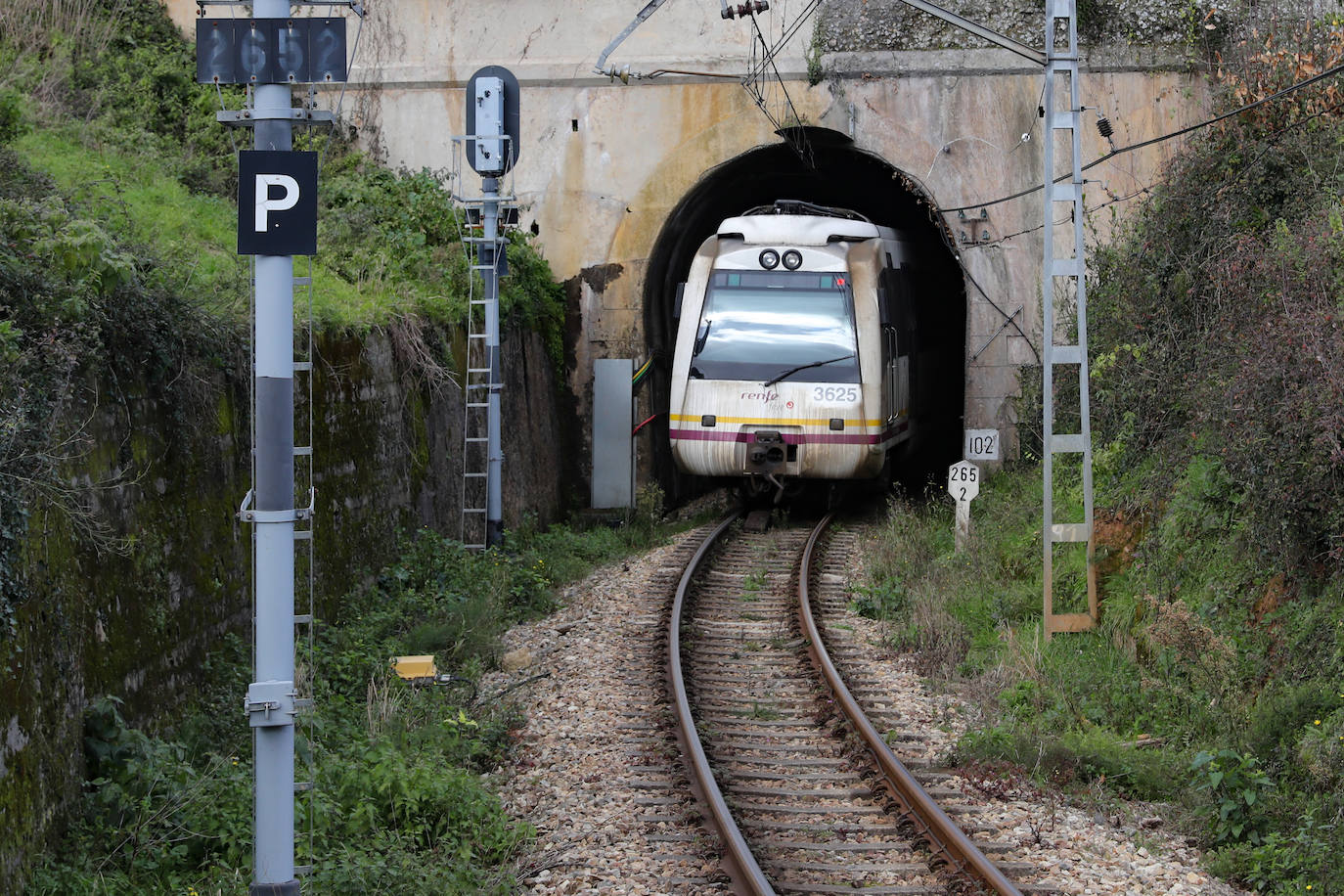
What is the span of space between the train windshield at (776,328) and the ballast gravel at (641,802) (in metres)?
5.26

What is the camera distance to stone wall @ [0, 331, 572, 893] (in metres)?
5.64

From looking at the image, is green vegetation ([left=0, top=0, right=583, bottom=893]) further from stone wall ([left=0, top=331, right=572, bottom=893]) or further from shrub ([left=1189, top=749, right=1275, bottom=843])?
shrub ([left=1189, top=749, right=1275, bottom=843])

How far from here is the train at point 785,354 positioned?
15781mm

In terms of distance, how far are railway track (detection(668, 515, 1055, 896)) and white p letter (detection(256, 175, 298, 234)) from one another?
3455 millimetres

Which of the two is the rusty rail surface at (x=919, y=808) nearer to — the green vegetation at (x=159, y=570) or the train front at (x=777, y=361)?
the green vegetation at (x=159, y=570)

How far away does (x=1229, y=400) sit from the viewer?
350 inches

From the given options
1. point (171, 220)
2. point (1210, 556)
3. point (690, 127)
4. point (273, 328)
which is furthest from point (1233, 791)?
point (690, 127)

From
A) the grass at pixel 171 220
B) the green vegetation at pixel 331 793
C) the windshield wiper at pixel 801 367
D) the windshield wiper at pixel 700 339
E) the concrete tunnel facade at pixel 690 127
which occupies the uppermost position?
the concrete tunnel facade at pixel 690 127

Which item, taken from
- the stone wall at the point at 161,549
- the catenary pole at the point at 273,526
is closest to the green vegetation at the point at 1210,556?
the catenary pole at the point at 273,526

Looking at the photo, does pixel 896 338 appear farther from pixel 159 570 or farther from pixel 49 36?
pixel 159 570

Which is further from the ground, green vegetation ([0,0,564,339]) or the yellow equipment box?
green vegetation ([0,0,564,339])

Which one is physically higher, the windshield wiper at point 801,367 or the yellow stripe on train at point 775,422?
the windshield wiper at point 801,367

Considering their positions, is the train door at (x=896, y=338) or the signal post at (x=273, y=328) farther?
the train door at (x=896, y=338)

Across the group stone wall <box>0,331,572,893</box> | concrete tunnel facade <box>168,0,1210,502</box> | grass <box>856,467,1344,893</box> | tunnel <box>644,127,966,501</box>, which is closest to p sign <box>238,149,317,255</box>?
stone wall <box>0,331,572,893</box>
